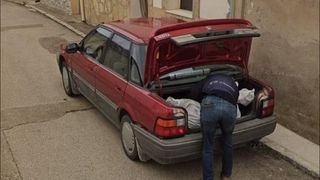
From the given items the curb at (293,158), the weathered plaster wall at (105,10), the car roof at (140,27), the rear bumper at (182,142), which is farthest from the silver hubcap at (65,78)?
the weathered plaster wall at (105,10)

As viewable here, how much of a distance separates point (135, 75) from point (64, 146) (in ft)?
5.52

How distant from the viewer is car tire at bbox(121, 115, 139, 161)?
5.41 m

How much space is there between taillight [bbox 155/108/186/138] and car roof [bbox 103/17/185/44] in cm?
104

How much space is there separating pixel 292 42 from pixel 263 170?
1.86m

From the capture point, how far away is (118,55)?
18.8 feet

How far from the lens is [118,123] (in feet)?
19.0

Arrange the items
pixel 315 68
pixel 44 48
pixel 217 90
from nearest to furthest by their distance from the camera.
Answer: pixel 217 90, pixel 315 68, pixel 44 48

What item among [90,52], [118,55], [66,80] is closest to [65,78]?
[66,80]

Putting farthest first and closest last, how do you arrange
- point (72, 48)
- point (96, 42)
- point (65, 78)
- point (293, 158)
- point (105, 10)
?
point (105, 10) < point (65, 78) < point (72, 48) < point (96, 42) < point (293, 158)

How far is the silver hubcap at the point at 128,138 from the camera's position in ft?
17.8

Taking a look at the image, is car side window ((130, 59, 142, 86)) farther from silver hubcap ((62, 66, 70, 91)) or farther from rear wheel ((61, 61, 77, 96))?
silver hubcap ((62, 66, 70, 91))

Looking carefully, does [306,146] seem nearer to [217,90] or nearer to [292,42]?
[292,42]

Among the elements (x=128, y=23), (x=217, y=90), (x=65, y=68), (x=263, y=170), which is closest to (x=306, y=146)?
(x=263, y=170)

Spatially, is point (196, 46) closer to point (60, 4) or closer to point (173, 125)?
point (173, 125)
